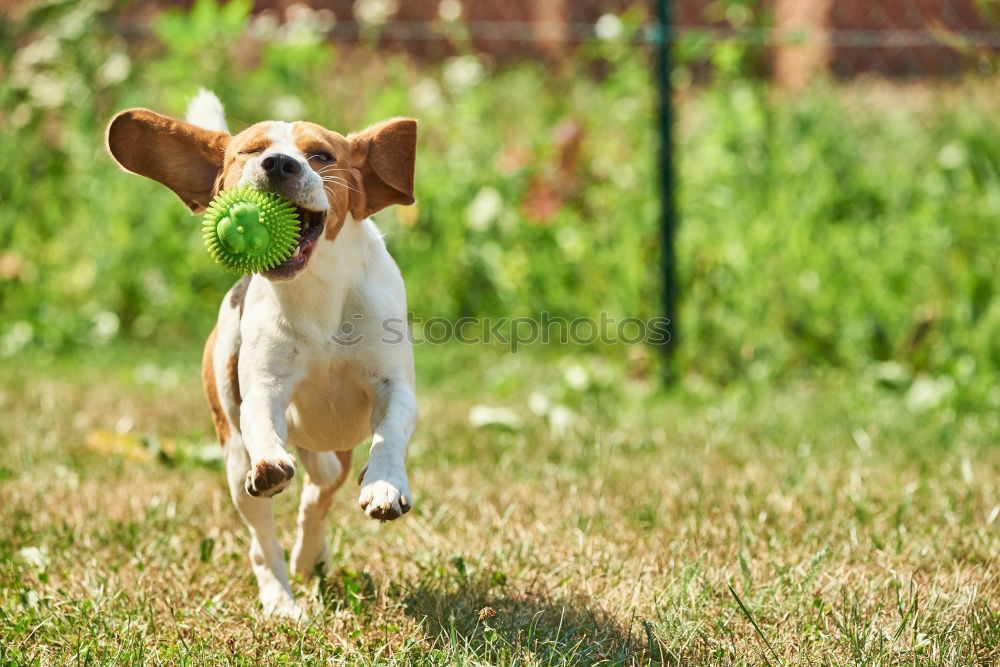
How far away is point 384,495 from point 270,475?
0.22 m

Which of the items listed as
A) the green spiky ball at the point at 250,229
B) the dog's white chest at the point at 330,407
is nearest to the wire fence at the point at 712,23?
the dog's white chest at the point at 330,407

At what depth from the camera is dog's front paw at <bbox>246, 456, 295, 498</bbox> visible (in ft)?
7.53

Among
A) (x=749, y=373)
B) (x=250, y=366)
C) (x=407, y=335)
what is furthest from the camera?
(x=749, y=373)

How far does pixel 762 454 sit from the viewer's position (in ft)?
13.8

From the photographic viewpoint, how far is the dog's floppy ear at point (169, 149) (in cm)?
268

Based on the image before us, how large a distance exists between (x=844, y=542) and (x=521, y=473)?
1150 millimetres

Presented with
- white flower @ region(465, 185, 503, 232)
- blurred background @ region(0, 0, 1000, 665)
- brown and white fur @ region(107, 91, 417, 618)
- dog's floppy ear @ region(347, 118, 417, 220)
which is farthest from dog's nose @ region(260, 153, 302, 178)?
white flower @ region(465, 185, 503, 232)

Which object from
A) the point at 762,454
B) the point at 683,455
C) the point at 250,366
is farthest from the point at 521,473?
the point at 250,366

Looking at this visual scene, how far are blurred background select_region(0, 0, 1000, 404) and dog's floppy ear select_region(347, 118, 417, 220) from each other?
266cm

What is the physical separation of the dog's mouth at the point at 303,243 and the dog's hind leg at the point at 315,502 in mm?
588

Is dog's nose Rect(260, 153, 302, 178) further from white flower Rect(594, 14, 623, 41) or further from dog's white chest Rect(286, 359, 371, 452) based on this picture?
white flower Rect(594, 14, 623, 41)

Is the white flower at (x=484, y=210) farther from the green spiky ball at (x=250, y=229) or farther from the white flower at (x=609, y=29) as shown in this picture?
the green spiky ball at (x=250, y=229)

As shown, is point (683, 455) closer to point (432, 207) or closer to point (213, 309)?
point (432, 207)

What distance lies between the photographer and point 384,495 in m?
2.31
